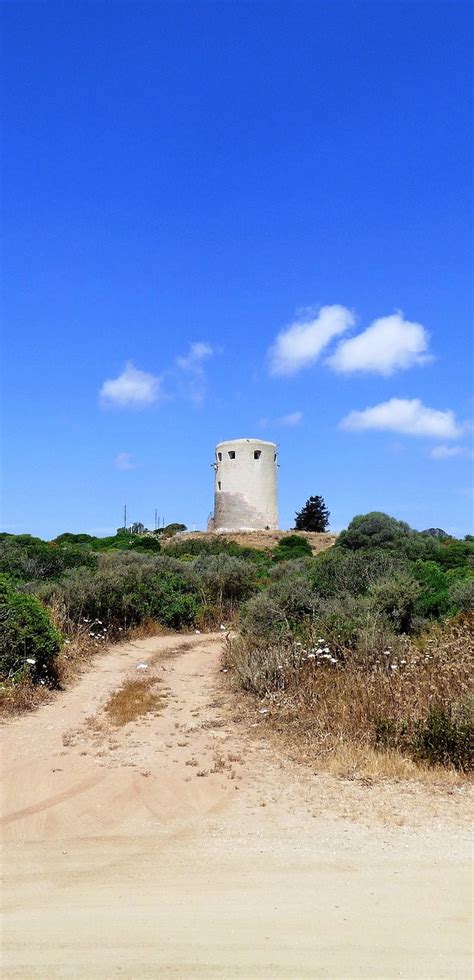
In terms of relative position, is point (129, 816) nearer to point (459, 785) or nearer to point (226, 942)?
point (226, 942)

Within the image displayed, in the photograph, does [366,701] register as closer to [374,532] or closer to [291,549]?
[374,532]

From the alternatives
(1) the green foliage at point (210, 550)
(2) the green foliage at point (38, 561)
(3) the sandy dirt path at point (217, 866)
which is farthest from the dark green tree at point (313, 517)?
(3) the sandy dirt path at point (217, 866)

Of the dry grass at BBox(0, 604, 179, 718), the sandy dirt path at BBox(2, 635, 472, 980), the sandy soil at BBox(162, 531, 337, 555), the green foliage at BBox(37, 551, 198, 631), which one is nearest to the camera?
the sandy dirt path at BBox(2, 635, 472, 980)

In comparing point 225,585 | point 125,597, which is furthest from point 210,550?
point 125,597

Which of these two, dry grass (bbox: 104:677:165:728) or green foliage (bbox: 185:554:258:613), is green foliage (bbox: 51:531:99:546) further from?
dry grass (bbox: 104:677:165:728)

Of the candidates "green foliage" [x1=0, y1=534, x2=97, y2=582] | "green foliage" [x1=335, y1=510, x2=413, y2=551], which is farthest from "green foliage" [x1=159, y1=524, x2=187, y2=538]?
"green foliage" [x1=0, y1=534, x2=97, y2=582]

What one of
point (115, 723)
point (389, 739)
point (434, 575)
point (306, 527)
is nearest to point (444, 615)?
point (434, 575)

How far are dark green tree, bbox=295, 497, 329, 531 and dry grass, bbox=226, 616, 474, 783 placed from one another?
46.4m

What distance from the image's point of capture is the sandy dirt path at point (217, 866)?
10.5 ft

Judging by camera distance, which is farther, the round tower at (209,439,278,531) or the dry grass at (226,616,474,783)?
the round tower at (209,439,278,531)

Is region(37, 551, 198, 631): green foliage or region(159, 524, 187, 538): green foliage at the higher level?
region(159, 524, 187, 538): green foliage

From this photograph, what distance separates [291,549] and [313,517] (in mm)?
18557

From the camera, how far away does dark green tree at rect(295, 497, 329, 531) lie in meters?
55.4

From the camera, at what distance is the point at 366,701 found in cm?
681
